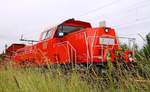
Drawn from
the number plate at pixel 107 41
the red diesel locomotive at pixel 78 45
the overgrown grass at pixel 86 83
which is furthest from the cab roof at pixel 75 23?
the overgrown grass at pixel 86 83

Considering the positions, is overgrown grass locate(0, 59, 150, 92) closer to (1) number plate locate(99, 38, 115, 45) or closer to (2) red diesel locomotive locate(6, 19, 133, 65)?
(2) red diesel locomotive locate(6, 19, 133, 65)

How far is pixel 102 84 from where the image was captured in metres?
3.47

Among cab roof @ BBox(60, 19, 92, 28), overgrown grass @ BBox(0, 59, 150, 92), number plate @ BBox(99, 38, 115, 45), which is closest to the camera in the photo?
overgrown grass @ BBox(0, 59, 150, 92)

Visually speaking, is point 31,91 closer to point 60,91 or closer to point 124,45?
point 60,91

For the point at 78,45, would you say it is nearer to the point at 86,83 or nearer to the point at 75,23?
the point at 75,23

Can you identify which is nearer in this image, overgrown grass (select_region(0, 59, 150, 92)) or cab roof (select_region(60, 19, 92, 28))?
overgrown grass (select_region(0, 59, 150, 92))

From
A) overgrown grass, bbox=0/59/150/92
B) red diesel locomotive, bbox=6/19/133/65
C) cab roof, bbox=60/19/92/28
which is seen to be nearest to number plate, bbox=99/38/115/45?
red diesel locomotive, bbox=6/19/133/65

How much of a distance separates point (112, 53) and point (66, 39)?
198cm

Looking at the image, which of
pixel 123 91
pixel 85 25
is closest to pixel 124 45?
pixel 123 91

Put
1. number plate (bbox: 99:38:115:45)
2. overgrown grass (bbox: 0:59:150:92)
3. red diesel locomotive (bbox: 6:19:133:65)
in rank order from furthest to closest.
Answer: number plate (bbox: 99:38:115:45) < red diesel locomotive (bbox: 6:19:133:65) < overgrown grass (bbox: 0:59:150:92)

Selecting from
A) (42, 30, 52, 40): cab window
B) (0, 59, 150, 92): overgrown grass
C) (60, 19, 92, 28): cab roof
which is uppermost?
(60, 19, 92, 28): cab roof

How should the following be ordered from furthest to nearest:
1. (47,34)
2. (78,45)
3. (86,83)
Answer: (47,34)
(78,45)
(86,83)

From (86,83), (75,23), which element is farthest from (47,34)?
(86,83)

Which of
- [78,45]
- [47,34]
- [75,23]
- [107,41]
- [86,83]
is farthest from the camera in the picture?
[47,34]
